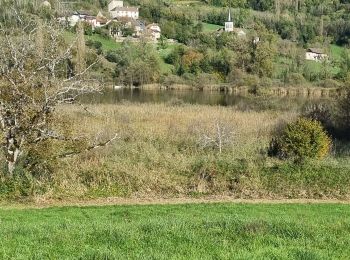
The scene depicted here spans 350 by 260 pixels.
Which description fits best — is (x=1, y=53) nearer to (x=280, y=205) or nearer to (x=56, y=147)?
(x=56, y=147)

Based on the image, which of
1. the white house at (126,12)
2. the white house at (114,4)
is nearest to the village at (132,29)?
the white house at (126,12)

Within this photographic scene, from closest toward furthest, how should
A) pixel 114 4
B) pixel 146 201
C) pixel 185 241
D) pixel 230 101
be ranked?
pixel 185 241
pixel 146 201
pixel 230 101
pixel 114 4

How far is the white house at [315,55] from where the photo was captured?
99.6 m

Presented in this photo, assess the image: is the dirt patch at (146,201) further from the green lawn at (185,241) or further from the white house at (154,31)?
the white house at (154,31)

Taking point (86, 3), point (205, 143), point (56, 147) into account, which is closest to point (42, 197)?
point (56, 147)

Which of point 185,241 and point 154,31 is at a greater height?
point 154,31

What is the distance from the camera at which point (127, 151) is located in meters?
21.0

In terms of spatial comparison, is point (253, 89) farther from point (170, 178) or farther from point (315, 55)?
point (170, 178)

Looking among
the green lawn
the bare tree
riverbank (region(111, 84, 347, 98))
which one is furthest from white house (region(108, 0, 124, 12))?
the green lawn

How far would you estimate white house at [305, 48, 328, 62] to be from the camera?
327 feet

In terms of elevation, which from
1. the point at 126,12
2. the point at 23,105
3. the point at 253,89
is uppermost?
the point at 126,12

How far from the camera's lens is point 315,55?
4026 inches

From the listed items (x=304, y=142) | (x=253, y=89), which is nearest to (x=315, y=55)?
(x=253, y=89)

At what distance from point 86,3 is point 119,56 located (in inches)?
2687
